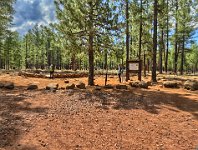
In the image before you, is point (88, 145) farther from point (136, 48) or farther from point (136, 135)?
point (136, 48)

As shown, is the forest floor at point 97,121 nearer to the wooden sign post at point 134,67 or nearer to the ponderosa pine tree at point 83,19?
the ponderosa pine tree at point 83,19

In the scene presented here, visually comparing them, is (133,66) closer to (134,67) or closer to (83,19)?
(134,67)

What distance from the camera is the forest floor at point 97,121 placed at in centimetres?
1162

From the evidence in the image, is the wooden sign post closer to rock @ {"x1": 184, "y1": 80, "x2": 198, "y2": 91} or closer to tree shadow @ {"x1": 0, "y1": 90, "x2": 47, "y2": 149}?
rock @ {"x1": 184, "y1": 80, "x2": 198, "y2": 91}

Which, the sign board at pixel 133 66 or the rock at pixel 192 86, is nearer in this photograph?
the rock at pixel 192 86

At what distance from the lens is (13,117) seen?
13.5 metres

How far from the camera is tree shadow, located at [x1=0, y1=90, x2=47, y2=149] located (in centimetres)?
1145

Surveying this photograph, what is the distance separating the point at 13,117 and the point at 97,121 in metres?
3.53

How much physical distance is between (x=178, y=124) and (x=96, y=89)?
6.44m

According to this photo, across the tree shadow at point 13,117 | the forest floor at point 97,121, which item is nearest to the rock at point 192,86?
the forest floor at point 97,121

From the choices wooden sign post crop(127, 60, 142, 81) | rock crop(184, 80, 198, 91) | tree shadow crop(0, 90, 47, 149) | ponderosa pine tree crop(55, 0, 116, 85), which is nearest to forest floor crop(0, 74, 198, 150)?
tree shadow crop(0, 90, 47, 149)

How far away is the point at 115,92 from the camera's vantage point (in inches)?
737

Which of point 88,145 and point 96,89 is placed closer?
point 88,145

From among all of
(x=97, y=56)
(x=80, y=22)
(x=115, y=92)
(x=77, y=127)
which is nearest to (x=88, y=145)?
(x=77, y=127)
